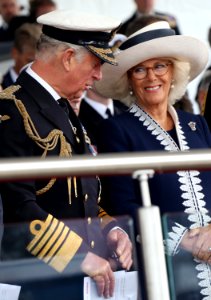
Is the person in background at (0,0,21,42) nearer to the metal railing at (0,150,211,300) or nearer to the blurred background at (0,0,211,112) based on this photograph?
the blurred background at (0,0,211,112)

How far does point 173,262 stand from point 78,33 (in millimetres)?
1361

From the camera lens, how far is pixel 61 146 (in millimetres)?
4668

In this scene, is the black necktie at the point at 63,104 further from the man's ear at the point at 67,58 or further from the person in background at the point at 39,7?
the person in background at the point at 39,7

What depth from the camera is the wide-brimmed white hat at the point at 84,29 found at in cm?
493

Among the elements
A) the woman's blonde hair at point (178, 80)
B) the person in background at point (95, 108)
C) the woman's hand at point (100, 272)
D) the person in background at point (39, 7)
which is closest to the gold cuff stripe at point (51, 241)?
the woman's hand at point (100, 272)

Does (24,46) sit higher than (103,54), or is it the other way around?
(24,46)

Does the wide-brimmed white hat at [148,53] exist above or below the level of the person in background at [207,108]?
below

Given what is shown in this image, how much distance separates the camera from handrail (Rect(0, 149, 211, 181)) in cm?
352

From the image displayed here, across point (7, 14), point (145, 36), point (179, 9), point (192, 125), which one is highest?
point (179, 9)

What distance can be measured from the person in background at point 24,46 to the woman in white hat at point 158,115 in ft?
5.25

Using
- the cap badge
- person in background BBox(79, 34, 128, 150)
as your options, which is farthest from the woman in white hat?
person in background BBox(79, 34, 128, 150)

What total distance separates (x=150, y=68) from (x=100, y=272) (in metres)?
1.62

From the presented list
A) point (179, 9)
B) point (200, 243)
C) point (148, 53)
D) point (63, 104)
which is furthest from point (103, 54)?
point (179, 9)

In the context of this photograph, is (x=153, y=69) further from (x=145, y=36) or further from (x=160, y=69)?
(x=145, y=36)
